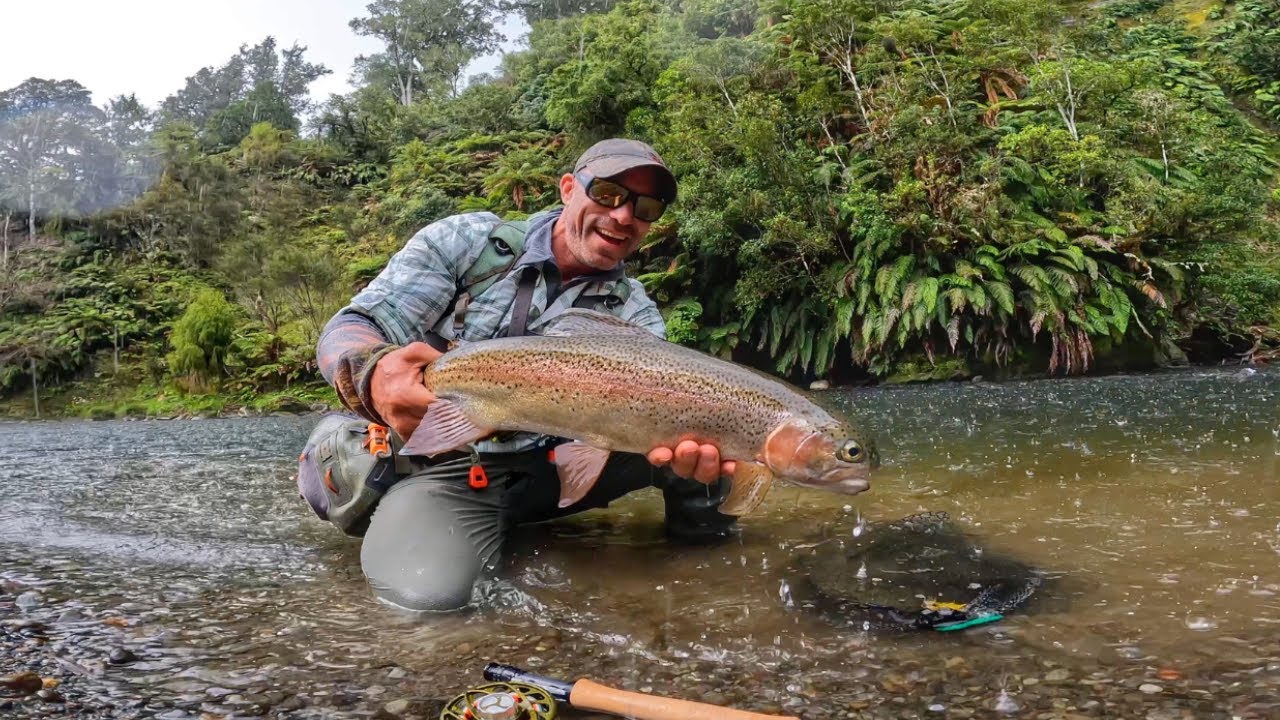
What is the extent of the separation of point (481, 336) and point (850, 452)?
76.0 inches

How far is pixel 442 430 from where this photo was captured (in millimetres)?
3092

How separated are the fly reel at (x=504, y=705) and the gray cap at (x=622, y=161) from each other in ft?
7.28

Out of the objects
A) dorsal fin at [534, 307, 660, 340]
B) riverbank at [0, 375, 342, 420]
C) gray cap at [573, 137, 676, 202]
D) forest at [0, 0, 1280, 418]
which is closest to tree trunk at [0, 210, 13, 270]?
forest at [0, 0, 1280, 418]

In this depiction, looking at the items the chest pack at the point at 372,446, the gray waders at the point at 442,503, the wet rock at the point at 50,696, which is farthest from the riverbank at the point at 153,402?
the wet rock at the point at 50,696

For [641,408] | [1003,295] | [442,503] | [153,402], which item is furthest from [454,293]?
[153,402]

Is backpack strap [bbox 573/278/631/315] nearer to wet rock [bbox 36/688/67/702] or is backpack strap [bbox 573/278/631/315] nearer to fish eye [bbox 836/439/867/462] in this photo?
fish eye [bbox 836/439/867/462]

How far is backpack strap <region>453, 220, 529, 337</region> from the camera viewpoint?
155 inches

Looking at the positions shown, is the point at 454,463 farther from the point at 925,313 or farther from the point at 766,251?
the point at 766,251

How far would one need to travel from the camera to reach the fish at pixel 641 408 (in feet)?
9.41

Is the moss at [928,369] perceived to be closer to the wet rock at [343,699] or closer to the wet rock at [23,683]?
the wet rock at [343,699]

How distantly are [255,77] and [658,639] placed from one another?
84866 millimetres

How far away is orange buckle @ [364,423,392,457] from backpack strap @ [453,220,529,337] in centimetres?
59

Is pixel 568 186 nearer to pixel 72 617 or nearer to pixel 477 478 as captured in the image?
pixel 477 478

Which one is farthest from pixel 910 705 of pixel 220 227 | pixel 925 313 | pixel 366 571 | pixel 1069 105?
pixel 220 227
